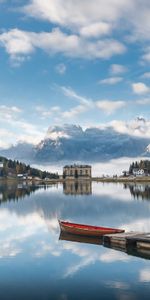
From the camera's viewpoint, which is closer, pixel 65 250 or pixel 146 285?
pixel 146 285

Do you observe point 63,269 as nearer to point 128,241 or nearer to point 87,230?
point 128,241

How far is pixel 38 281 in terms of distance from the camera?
44312mm

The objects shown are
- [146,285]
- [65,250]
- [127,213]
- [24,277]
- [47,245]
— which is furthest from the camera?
[127,213]

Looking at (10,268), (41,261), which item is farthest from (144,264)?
(10,268)

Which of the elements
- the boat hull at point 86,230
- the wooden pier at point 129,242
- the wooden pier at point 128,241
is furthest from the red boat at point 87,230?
the wooden pier at point 128,241

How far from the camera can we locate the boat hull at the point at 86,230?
229 ft

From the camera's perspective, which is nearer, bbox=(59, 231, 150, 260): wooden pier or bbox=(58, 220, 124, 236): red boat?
bbox=(59, 231, 150, 260): wooden pier

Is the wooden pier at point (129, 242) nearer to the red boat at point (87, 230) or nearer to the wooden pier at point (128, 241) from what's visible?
the wooden pier at point (128, 241)

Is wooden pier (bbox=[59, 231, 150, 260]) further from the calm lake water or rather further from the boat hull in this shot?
the boat hull

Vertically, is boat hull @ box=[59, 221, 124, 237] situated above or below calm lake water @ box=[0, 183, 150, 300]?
above

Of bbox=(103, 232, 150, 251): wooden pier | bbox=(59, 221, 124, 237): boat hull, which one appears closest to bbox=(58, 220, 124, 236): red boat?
bbox=(59, 221, 124, 237): boat hull

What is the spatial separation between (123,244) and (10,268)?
64.4 ft

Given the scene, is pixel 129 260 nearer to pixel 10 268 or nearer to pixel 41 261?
pixel 41 261

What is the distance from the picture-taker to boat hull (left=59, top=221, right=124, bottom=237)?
2753 inches
